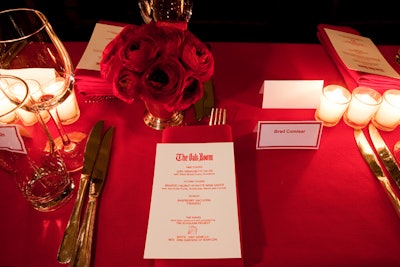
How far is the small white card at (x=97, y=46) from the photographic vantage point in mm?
1004

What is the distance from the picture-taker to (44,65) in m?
0.82

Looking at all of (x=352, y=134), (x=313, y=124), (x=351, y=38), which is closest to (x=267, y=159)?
(x=313, y=124)

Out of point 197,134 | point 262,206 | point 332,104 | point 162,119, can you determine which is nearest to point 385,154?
point 332,104

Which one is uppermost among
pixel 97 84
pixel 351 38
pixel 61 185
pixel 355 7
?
pixel 355 7

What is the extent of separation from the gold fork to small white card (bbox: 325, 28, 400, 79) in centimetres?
40

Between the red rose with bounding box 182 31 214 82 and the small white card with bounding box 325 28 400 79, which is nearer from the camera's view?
the red rose with bounding box 182 31 214 82

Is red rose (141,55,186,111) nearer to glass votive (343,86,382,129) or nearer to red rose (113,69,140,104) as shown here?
red rose (113,69,140,104)

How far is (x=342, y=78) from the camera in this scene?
1.07m

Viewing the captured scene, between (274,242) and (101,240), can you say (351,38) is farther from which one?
(101,240)

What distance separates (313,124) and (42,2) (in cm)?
195

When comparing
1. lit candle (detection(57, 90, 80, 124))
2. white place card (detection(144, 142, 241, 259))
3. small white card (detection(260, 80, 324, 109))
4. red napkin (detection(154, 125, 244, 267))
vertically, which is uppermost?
small white card (detection(260, 80, 324, 109))

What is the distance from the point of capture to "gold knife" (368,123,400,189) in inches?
31.6

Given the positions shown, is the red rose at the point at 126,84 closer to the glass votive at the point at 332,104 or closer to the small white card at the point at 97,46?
the small white card at the point at 97,46

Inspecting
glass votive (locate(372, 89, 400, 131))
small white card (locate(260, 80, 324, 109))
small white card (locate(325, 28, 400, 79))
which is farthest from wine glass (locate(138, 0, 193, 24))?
glass votive (locate(372, 89, 400, 131))
